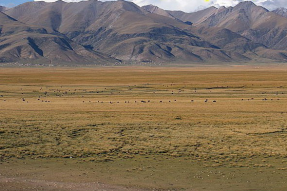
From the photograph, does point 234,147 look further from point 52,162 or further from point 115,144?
point 52,162

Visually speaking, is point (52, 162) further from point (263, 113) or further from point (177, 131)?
point (263, 113)

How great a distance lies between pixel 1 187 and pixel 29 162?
16.8 feet

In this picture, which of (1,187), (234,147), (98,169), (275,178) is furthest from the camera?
(234,147)

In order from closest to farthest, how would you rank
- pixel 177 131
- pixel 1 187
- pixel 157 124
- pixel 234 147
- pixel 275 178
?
pixel 1 187 → pixel 275 178 → pixel 234 147 → pixel 177 131 → pixel 157 124

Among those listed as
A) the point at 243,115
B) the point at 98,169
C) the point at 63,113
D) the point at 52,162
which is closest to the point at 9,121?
the point at 63,113

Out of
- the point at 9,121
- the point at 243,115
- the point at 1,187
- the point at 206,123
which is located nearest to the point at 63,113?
the point at 9,121

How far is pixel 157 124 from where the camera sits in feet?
127

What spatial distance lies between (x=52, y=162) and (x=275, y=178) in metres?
12.0

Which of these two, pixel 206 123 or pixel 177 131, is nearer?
pixel 177 131

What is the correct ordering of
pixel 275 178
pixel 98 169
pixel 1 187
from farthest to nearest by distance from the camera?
pixel 98 169 → pixel 275 178 → pixel 1 187

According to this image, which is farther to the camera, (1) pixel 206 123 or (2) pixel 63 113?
(2) pixel 63 113

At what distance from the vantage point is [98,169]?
24062 mm

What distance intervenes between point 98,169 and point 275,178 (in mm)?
9013

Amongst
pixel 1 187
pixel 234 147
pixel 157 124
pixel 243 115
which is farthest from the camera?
pixel 243 115
